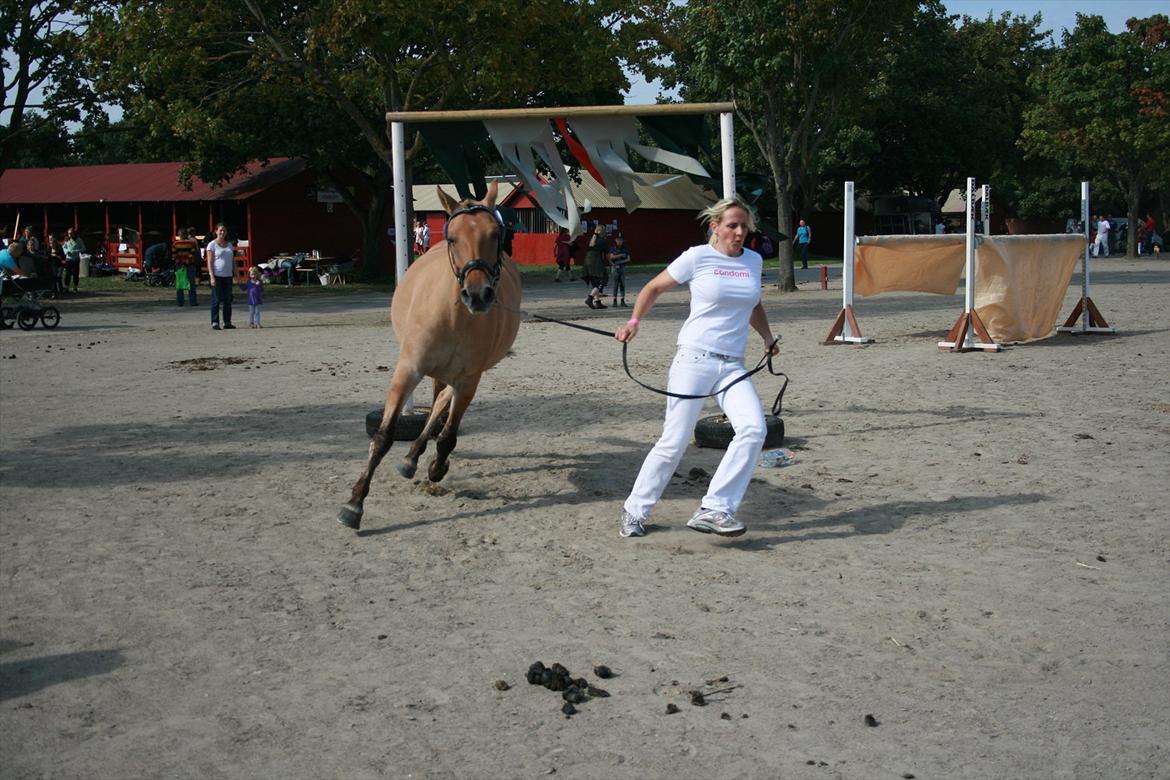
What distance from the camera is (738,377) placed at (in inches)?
291

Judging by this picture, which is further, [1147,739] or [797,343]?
[797,343]


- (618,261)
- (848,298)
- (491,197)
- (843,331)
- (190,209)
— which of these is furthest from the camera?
(190,209)

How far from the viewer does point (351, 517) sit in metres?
7.67

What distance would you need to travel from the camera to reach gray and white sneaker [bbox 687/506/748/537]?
7195mm

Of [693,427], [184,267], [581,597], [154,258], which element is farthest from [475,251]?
[154,258]

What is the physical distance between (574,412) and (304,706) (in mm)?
7652

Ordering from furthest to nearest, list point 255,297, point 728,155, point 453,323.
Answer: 1. point 255,297
2. point 728,155
3. point 453,323

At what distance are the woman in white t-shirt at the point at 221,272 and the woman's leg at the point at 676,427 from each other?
1706 cm

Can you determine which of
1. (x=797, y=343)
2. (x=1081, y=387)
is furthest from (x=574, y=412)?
(x=797, y=343)

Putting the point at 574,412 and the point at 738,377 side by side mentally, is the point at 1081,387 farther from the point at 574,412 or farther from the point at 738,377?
the point at 738,377

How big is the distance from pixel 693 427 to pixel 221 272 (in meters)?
17.5

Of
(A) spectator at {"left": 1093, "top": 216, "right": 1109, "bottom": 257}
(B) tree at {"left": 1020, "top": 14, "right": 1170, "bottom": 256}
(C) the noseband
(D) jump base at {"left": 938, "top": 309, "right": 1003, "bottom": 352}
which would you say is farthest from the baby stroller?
(A) spectator at {"left": 1093, "top": 216, "right": 1109, "bottom": 257}

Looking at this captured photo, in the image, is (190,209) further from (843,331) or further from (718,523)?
(718,523)

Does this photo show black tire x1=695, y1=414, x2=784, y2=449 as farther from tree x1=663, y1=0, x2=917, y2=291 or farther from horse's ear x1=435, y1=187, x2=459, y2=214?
tree x1=663, y1=0, x2=917, y2=291
